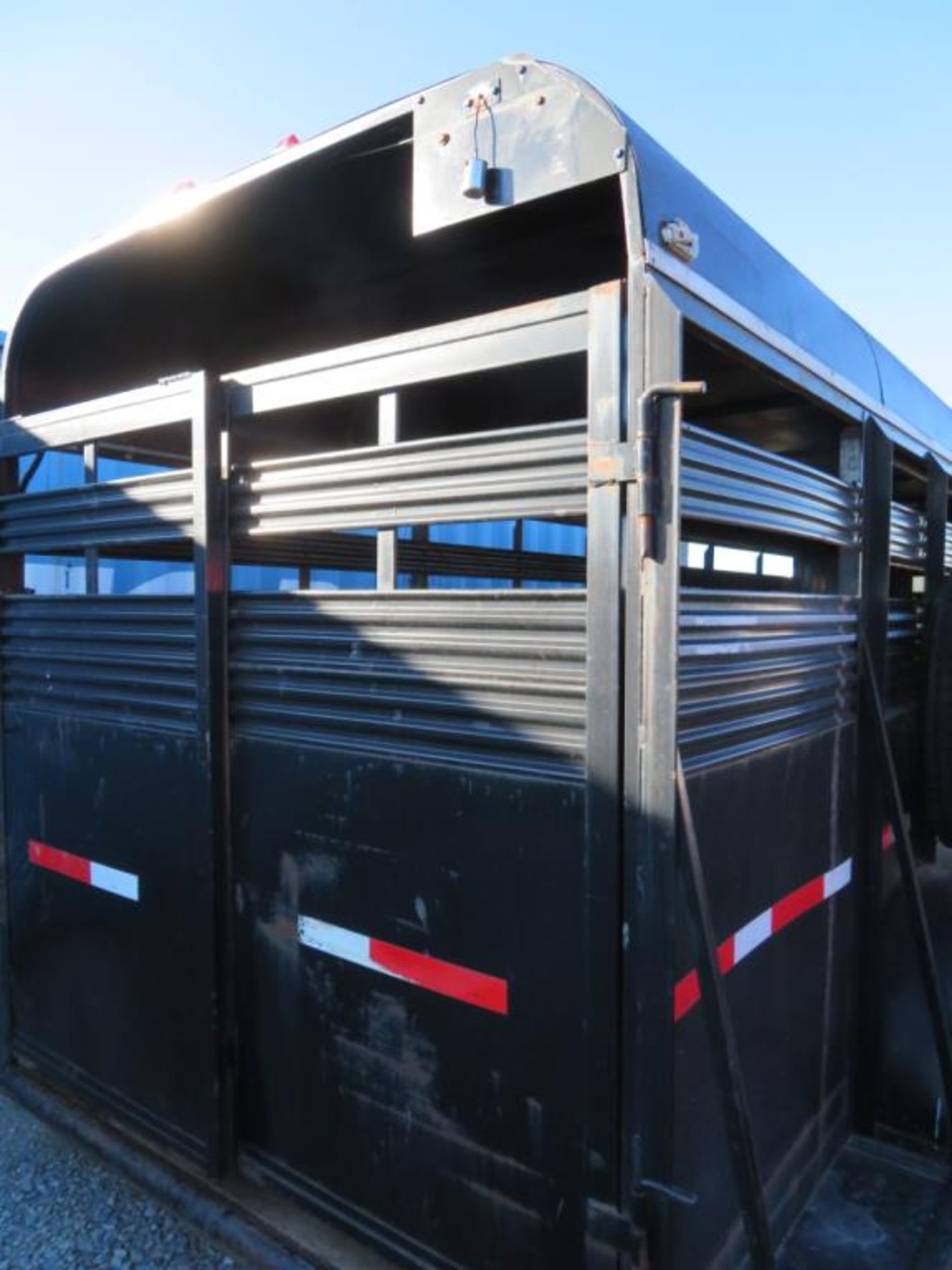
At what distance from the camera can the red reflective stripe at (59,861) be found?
2688 mm

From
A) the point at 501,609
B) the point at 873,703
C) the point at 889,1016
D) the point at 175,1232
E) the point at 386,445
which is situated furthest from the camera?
the point at 889,1016

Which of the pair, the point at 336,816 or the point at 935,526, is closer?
the point at 336,816

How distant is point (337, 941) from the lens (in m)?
2.08

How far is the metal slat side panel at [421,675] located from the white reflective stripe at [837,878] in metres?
1.18

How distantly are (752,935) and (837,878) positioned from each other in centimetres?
64

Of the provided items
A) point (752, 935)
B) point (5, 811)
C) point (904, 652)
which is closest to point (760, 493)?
point (752, 935)

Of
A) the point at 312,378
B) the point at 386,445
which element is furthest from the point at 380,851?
the point at 312,378

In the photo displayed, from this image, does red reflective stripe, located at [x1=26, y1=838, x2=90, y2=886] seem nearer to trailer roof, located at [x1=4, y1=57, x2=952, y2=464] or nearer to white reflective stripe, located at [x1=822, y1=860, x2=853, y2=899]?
trailer roof, located at [x1=4, y1=57, x2=952, y2=464]

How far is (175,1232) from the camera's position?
7.25 ft

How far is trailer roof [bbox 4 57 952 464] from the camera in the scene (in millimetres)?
1575

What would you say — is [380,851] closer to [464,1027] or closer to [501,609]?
[464,1027]

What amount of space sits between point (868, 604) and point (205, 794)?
6.61 feet

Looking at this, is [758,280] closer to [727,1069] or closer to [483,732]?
[483,732]

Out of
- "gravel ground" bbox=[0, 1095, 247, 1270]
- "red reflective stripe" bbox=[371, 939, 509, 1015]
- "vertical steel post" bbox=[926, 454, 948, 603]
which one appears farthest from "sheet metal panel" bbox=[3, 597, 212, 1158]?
"vertical steel post" bbox=[926, 454, 948, 603]
